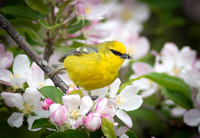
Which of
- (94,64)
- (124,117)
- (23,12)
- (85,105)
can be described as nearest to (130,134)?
(124,117)

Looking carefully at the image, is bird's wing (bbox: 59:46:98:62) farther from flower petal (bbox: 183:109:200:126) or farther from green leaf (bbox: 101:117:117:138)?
flower petal (bbox: 183:109:200:126)

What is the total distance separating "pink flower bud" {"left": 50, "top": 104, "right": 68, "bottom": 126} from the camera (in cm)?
121

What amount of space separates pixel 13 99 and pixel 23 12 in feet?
2.00

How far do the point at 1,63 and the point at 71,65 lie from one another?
43cm

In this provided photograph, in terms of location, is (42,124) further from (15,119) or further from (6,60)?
(6,60)

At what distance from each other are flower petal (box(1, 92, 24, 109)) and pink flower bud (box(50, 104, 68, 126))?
30 cm

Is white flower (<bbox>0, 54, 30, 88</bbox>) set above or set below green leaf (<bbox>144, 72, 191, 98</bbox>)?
above

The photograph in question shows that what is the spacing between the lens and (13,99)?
1.42m

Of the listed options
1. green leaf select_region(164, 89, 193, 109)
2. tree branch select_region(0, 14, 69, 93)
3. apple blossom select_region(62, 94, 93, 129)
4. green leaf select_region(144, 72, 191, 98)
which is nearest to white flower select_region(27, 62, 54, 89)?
tree branch select_region(0, 14, 69, 93)

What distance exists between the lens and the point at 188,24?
4574 millimetres

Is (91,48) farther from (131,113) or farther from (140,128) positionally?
(140,128)

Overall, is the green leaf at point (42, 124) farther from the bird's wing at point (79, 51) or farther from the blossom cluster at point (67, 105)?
the bird's wing at point (79, 51)

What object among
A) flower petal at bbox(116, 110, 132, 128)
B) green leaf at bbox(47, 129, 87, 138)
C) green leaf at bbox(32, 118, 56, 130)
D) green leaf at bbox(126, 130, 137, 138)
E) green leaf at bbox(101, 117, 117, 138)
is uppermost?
green leaf at bbox(32, 118, 56, 130)

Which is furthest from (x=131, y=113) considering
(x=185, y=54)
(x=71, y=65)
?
(x=71, y=65)
